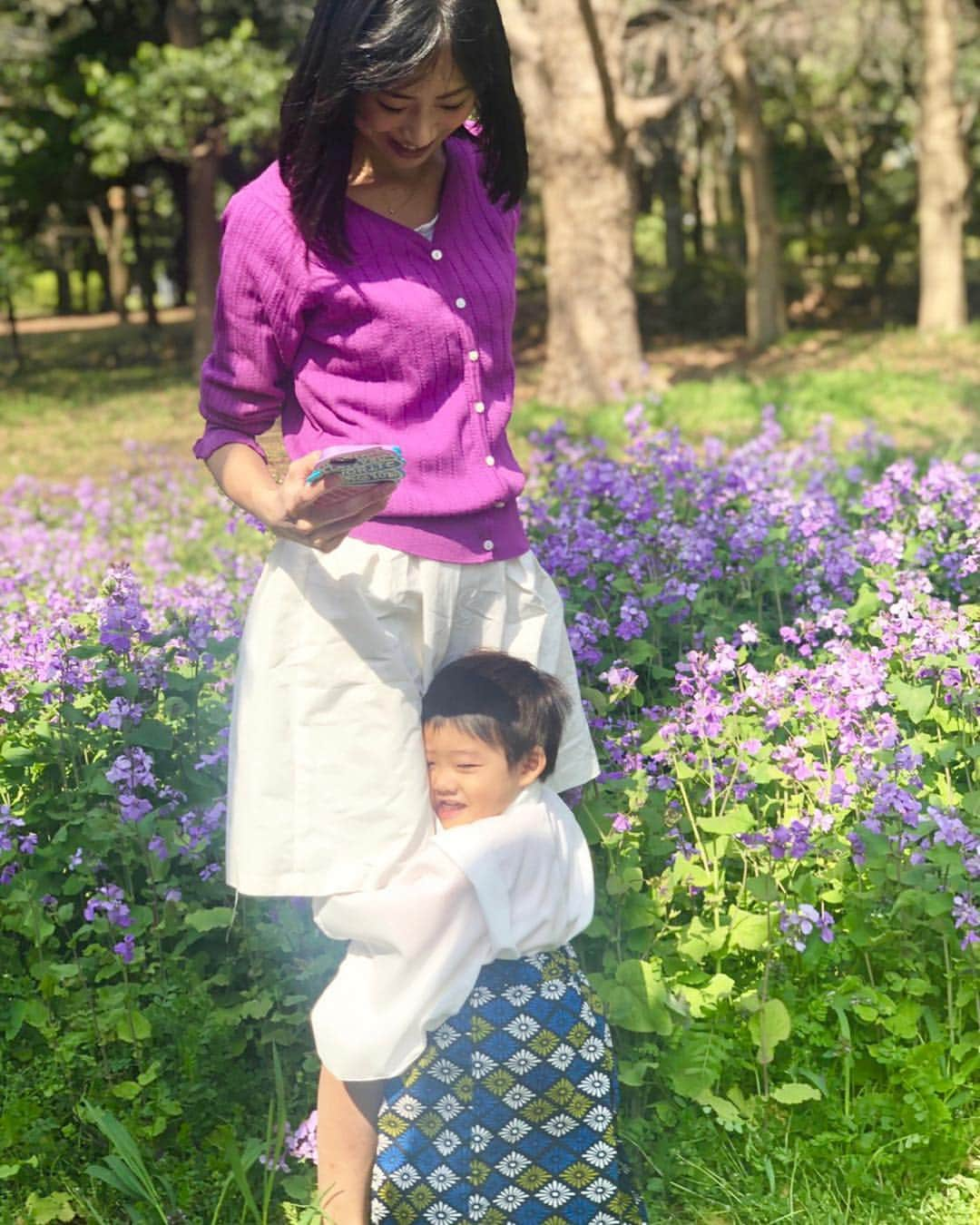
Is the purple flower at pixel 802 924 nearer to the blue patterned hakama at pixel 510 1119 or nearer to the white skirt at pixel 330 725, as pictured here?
the blue patterned hakama at pixel 510 1119

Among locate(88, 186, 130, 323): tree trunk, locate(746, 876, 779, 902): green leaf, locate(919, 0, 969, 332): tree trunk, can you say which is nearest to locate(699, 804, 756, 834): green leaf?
locate(746, 876, 779, 902): green leaf

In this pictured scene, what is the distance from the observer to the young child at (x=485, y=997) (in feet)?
8.41

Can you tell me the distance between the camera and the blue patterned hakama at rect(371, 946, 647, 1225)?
2.70 m

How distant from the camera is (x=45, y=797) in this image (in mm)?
3559

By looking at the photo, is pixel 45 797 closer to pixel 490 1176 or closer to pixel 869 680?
pixel 490 1176

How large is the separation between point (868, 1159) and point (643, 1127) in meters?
0.44

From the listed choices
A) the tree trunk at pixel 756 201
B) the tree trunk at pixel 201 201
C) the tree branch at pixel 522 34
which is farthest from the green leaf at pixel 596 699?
the tree trunk at pixel 201 201

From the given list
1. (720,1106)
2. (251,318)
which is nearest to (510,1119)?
(720,1106)

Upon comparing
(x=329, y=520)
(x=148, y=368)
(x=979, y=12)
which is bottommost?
(x=148, y=368)

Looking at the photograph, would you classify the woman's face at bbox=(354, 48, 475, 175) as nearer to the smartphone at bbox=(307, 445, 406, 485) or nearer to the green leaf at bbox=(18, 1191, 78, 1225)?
the smartphone at bbox=(307, 445, 406, 485)

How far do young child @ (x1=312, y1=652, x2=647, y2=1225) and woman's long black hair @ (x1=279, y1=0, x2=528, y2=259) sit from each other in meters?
0.81

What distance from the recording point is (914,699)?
357cm

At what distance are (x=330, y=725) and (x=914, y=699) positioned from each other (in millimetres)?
1618

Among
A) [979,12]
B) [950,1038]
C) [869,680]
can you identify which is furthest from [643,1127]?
[979,12]
